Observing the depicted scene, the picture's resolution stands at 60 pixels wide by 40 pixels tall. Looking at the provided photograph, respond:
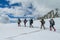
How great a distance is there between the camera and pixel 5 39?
1272 centimetres

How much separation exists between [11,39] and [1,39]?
2.14 ft

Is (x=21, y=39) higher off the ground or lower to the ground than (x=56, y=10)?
lower

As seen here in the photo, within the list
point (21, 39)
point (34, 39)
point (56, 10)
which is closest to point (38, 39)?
point (34, 39)

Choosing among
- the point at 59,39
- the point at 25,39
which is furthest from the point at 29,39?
the point at 59,39

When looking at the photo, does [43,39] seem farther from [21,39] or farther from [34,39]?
[21,39]

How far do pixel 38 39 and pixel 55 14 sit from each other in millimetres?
52402

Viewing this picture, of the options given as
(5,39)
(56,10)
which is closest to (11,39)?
(5,39)

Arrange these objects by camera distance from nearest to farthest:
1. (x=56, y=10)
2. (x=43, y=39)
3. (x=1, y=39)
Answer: (x=1, y=39)
(x=43, y=39)
(x=56, y=10)

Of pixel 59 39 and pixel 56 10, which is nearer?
pixel 59 39

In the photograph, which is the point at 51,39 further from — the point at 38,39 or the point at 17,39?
the point at 17,39

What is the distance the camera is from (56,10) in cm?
6378

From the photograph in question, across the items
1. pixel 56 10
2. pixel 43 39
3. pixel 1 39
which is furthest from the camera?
pixel 56 10

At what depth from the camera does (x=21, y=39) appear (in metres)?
13.1

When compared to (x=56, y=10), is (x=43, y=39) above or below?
below
